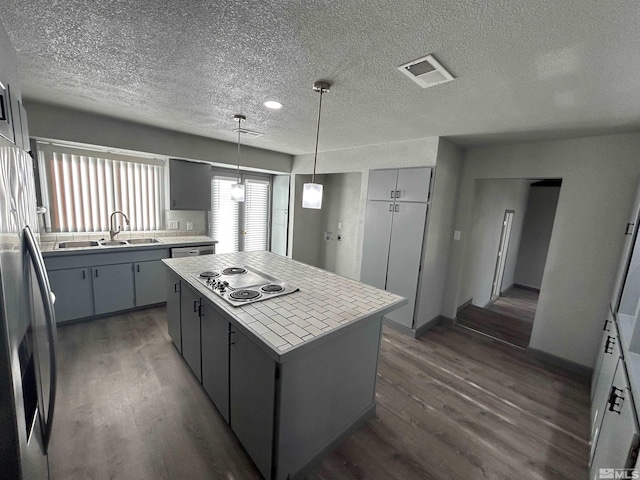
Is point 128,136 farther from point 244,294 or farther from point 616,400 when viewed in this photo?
point 616,400

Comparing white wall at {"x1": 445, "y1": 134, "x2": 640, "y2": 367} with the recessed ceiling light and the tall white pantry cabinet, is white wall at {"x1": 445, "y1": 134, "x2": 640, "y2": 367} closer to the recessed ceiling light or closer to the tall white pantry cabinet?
the tall white pantry cabinet

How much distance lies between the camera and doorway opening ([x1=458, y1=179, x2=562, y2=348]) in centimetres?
390

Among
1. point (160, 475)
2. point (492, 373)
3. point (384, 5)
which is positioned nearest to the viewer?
point (384, 5)

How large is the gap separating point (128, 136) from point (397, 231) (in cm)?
351

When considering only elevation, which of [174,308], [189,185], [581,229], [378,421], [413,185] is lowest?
[378,421]

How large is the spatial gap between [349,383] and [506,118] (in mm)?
2508

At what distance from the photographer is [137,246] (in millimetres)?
3363

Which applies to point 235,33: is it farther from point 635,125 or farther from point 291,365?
point 635,125

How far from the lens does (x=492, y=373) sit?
8.79ft

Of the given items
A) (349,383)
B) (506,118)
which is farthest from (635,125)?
(349,383)

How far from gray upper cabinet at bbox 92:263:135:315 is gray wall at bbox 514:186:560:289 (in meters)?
7.34

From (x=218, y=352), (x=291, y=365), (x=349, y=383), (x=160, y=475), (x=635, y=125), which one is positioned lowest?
(x=160, y=475)

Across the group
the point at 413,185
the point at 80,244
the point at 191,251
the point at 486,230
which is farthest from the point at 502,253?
the point at 80,244

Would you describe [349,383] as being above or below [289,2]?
below
